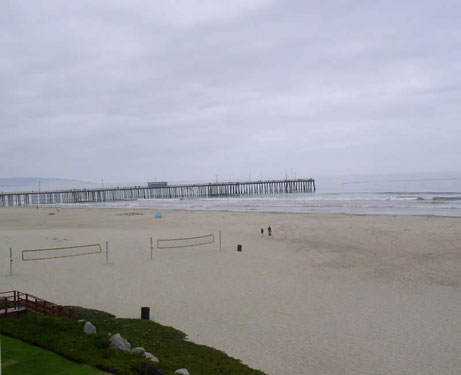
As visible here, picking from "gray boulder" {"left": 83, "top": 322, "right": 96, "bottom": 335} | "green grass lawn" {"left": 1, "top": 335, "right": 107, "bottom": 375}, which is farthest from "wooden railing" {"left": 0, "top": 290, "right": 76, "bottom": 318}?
"green grass lawn" {"left": 1, "top": 335, "right": 107, "bottom": 375}

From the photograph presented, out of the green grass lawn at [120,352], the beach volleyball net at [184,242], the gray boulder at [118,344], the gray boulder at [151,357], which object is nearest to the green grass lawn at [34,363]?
the green grass lawn at [120,352]

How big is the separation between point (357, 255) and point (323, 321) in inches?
363

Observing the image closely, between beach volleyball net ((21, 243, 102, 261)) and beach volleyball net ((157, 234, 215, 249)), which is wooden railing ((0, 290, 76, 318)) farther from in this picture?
beach volleyball net ((157, 234, 215, 249))

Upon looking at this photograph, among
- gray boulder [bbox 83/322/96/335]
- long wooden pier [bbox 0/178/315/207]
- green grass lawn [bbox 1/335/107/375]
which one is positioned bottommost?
gray boulder [bbox 83/322/96/335]

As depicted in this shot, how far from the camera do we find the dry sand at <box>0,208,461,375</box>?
29.2 ft

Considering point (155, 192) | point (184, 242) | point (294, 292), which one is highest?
point (155, 192)

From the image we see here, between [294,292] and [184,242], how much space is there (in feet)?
36.5

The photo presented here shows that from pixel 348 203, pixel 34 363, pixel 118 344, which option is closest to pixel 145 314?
pixel 118 344

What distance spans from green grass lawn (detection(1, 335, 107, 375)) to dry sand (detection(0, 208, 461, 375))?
135 inches

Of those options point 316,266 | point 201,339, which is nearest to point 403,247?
point 316,266

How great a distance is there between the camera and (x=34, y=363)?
6523 mm

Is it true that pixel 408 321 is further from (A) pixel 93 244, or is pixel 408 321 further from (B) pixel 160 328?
(A) pixel 93 244

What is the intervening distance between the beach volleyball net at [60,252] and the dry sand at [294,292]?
81cm

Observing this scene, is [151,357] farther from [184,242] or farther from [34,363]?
[184,242]
